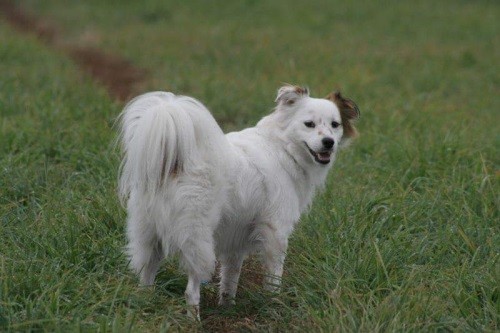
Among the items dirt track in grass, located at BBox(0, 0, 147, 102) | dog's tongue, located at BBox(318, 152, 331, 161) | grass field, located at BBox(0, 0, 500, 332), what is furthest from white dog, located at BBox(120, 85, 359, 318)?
dirt track in grass, located at BBox(0, 0, 147, 102)

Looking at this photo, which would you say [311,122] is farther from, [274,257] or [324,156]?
[274,257]

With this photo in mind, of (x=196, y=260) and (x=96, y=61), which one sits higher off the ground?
(x=196, y=260)

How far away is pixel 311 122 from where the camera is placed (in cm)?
443

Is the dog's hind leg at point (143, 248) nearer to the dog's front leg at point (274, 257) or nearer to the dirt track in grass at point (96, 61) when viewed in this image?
the dog's front leg at point (274, 257)

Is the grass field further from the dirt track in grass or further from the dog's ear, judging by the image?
the dog's ear

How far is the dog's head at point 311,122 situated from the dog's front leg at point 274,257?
528 mm

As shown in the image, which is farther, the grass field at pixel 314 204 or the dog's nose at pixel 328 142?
the dog's nose at pixel 328 142

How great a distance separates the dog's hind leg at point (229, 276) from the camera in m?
4.43

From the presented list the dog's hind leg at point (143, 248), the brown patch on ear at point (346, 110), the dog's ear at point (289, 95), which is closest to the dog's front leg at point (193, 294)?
the dog's hind leg at point (143, 248)

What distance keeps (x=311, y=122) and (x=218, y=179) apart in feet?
2.65

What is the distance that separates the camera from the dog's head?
4.38 metres

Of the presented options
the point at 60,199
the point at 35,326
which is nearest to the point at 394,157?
the point at 60,199

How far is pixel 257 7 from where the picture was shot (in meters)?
17.8

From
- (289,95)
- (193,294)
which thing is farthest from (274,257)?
(289,95)
